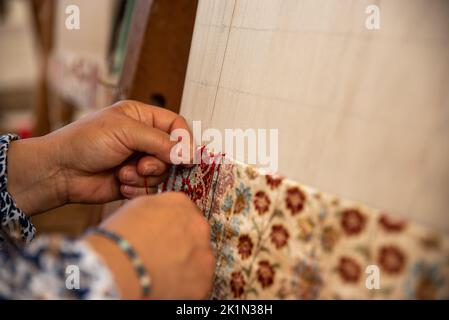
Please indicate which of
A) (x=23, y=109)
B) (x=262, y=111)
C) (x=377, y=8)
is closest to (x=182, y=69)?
(x=262, y=111)

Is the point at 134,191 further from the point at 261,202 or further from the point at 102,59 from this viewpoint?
the point at 102,59

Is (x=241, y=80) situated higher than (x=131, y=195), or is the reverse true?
(x=241, y=80)

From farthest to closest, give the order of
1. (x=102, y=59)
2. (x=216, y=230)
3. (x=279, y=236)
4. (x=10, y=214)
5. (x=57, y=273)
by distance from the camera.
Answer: (x=102, y=59)
(x=10, y=214)
(x=216, y=230)
(x=279, y=236)
(x=57, y=273)

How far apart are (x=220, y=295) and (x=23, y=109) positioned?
13.9 feet

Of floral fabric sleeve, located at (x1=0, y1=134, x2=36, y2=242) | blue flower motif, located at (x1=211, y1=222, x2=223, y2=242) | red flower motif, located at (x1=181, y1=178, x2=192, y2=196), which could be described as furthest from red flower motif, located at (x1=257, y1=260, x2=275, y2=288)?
floral fabric sleeve, located at (x1=0, y1=134, x2=36, y2=242)

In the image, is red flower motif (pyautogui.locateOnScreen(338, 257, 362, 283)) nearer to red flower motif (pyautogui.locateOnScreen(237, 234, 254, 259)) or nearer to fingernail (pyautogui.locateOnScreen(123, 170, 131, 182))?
red flower motif (pyautogui.locateOnScreen(237, 234, 254, 259))

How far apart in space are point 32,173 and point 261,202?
519 millimetres

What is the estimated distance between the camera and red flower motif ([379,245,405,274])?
1.49 ft

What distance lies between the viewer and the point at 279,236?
562mm

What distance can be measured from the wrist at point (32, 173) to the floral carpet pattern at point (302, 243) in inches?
12.9

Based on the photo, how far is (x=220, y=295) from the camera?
643 mm

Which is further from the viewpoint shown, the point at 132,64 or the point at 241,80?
the point at 132,64

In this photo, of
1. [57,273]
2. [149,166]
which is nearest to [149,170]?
[149,166]

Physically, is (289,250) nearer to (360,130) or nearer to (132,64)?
(360,130)
